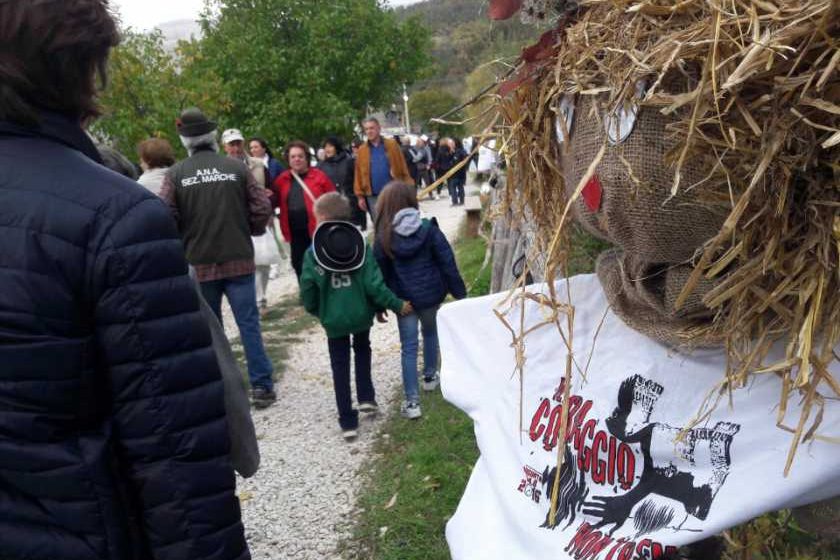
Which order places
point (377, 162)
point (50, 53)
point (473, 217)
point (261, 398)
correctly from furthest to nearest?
point (473, 217) → point (377, 162) → point (261, 398) → point (50, 53)

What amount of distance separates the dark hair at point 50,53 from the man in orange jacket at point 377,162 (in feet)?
24.9

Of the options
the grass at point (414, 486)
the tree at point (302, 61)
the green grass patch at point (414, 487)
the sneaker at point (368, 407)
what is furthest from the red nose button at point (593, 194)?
the tree at point (302, 61)

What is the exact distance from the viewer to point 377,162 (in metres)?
9.22

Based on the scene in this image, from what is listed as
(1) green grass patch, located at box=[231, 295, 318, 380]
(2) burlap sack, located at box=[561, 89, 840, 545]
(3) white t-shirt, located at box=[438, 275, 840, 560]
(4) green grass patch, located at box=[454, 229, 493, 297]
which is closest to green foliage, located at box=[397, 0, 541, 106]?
(4) green grass patch, located at box=[454, 229, 493, 297]

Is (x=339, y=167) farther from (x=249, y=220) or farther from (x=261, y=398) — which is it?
(x=261, y=398)

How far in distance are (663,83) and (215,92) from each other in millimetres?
10902

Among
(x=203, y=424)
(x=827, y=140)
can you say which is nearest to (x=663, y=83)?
(x=827, y=140)

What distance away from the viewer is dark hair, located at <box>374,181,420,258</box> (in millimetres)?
4711

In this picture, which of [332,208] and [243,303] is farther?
[243,303]

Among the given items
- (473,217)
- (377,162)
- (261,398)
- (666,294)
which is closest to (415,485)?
(261,398)

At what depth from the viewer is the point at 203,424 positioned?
5.21ft

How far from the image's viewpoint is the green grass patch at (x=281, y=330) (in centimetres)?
667

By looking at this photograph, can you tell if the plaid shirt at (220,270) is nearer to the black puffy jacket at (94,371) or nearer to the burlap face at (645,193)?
the black puffy jacket at (94,371)

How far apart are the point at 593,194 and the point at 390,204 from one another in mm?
3193
